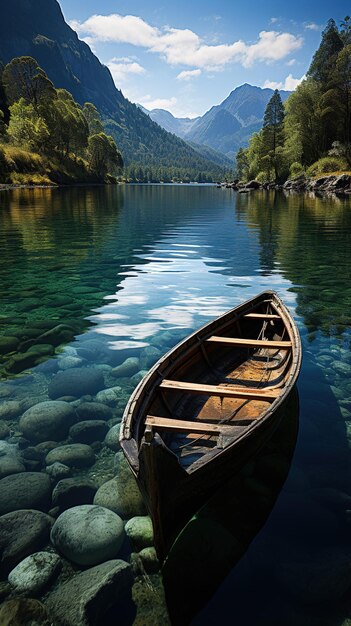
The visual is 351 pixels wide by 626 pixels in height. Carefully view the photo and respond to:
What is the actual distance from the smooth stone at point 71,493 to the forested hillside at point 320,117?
3425 inches

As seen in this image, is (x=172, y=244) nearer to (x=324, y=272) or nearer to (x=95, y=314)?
(x=324, y=272)

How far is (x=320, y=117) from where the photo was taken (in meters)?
84.4

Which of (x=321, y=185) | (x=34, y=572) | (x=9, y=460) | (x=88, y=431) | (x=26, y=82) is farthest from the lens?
(x=26, y=82)

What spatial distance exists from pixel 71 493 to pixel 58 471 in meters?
0.58

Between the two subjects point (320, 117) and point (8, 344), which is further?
point (320, 117)

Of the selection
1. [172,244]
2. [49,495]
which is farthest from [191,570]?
[172,244]

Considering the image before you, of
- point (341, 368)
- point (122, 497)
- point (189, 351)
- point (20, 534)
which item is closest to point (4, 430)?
point (20, 534)

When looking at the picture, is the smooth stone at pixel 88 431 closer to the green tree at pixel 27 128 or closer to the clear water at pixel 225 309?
the clear water at pixel 225 309

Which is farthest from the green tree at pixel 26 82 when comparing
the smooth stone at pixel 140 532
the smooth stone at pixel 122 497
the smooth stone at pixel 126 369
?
the smooth stone at pixel 140 532

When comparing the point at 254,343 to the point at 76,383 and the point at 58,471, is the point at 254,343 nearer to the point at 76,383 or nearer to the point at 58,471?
the point at 76,383

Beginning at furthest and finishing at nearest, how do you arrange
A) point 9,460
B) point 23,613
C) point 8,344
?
point 8,344 < point 9,460 < point 23,613

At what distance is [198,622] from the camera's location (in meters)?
4.23

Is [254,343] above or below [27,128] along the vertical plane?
below

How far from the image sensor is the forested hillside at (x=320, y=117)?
80.7 m
